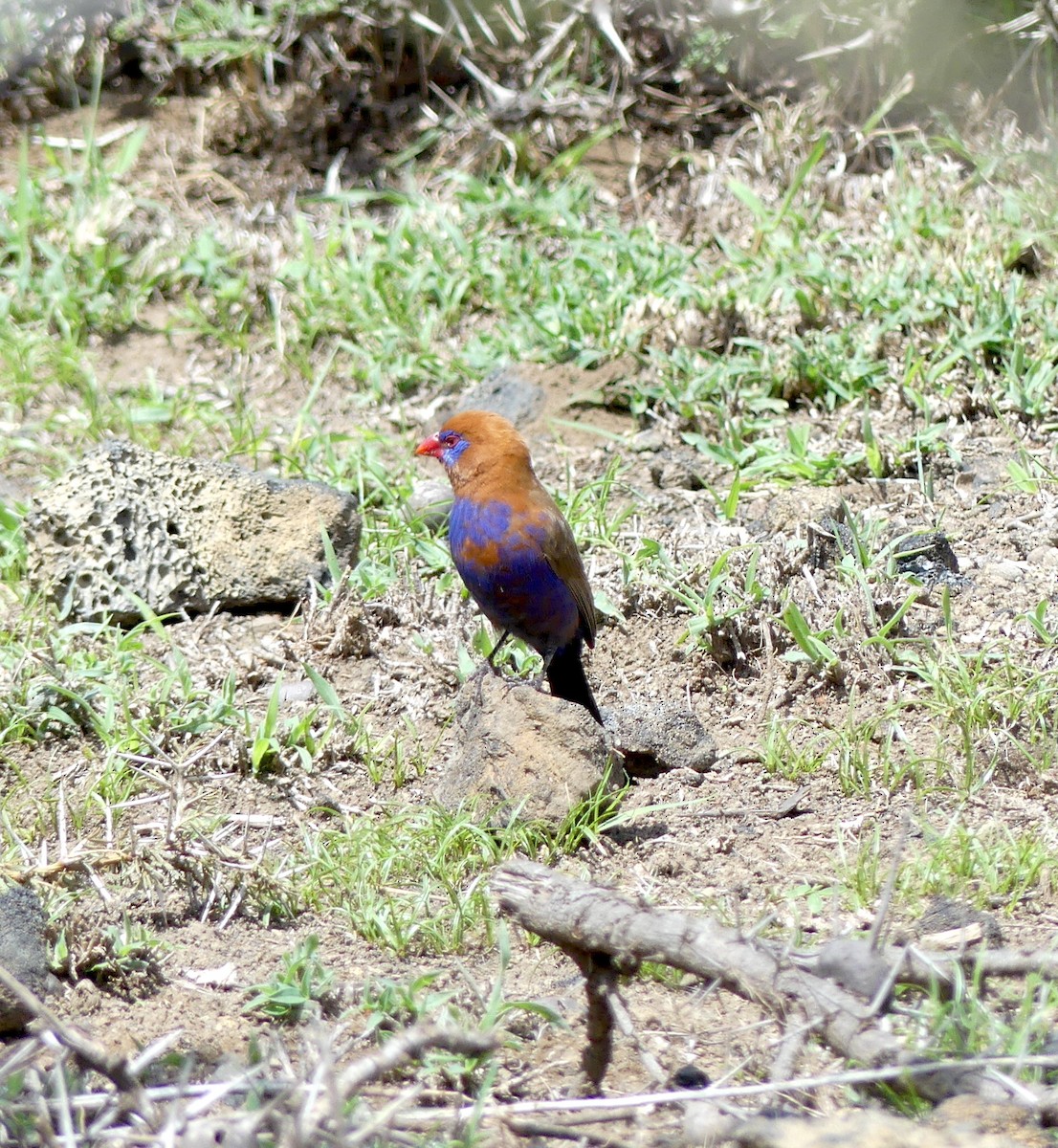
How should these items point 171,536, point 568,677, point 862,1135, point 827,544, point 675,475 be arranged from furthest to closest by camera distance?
point 675,475 < point 171,536 < point 827,544 < point 568,677 < point 862,1135

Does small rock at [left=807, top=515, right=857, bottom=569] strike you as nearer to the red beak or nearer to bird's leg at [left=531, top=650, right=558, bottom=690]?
bird's leg at [left=531, top=650, right=558, bottom=690]

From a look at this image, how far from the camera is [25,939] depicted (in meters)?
3.02

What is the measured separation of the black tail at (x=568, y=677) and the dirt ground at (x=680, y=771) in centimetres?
→ 15

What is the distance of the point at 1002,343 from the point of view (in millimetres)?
5461

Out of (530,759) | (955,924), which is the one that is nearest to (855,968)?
(955,924)

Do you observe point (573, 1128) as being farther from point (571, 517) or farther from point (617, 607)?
point (571, 517)

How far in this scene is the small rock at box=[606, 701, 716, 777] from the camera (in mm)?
3998

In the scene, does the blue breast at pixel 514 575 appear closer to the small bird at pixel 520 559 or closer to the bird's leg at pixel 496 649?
the small bird at pixel 520 559

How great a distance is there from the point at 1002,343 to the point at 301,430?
290cm

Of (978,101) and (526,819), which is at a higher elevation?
(978,101)

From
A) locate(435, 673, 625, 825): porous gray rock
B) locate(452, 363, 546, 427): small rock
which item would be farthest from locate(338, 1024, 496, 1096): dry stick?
locate(452, 363, 546, 427): small rock

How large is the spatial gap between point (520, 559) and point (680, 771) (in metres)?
0.80

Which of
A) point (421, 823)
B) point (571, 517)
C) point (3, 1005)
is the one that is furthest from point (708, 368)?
point (3, 1005)

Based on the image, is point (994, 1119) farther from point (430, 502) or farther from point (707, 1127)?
point (430, 502)
